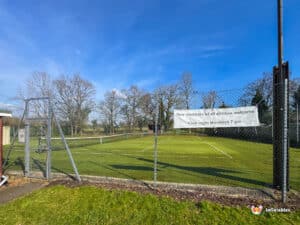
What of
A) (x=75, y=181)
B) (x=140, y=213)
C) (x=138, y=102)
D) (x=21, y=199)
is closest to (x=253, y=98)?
(x=140, y=213)

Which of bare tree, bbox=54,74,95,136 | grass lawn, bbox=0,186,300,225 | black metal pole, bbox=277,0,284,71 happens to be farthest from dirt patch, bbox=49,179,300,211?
bare tree, bbox=54,74,95,136

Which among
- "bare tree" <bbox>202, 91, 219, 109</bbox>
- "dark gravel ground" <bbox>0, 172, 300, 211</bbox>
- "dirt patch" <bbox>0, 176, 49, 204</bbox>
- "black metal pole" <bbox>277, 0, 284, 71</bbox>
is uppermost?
"black metal pole" <bbox>277, 0, 284, 71</bbox>

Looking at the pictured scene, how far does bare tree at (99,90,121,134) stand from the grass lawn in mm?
43763

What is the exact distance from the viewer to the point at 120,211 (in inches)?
156

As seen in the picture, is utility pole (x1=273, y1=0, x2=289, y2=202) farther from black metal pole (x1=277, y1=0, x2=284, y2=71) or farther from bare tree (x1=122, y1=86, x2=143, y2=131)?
Result: bare tree (x1=122, y1=86, x2=143, y2=131)

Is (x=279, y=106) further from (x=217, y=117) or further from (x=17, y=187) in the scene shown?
(x=17, y=187)

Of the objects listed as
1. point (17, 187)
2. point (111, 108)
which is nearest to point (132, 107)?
point (111, 108)

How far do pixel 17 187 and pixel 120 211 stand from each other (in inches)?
135

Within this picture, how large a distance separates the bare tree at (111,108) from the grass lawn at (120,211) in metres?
43.8

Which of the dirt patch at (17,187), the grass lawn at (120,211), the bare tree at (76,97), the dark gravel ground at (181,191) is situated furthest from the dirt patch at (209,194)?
the bare tree at (76,97)

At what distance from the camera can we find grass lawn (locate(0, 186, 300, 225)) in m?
3.60

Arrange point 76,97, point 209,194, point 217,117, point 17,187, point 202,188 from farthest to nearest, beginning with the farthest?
point 76,97
point 17,187
point 217,117
point 202,188
point 209,194

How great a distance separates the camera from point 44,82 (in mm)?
39125

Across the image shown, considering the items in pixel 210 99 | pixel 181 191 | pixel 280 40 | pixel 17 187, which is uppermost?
pixel 280 40
